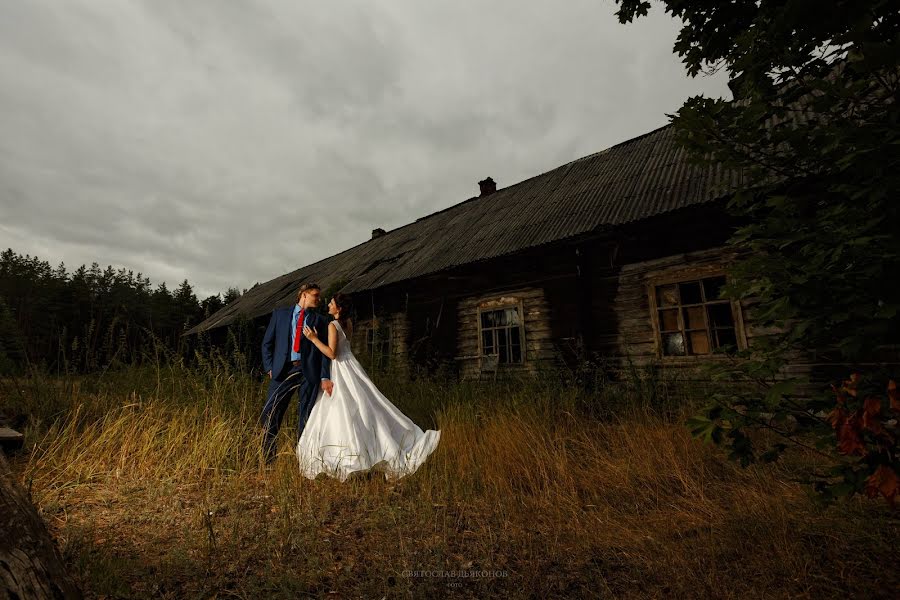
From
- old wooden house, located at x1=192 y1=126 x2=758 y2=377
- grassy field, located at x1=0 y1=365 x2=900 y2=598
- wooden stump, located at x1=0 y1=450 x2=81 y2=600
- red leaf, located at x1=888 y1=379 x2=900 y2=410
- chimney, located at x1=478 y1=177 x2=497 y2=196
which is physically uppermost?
chimney, located at x1=478 y1=177 x2=497 y2=196

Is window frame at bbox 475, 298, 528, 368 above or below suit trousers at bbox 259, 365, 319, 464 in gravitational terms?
above

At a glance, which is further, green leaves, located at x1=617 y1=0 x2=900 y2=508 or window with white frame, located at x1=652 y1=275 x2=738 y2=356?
window with white frame, located at x1=652 y1=275 x2=738 y2=356

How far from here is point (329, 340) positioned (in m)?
3.63

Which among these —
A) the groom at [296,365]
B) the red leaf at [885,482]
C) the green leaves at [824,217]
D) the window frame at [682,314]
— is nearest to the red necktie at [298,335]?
the groom at [296,365]

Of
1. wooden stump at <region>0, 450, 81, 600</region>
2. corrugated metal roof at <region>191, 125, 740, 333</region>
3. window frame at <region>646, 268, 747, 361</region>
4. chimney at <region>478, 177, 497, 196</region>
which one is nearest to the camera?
wooden stump at <region>0, 450, 81, 600</region>

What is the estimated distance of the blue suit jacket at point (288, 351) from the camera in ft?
12.1

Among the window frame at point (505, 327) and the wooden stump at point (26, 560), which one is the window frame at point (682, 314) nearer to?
the window frame at point (505, 327)

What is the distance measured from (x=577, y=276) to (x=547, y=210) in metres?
2.12

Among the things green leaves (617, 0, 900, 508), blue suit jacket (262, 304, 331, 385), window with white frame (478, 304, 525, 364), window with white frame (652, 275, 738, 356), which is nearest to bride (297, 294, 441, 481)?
blue suit jacket (262, 304, 331, 385)

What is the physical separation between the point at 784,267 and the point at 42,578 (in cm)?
267

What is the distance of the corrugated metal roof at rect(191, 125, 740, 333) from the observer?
655 cm

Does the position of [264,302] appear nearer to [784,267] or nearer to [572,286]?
[572,286]

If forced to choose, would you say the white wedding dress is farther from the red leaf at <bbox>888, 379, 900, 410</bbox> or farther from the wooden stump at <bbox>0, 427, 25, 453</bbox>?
the red leaf at <bbox>888, 379, 900, 410</bbox>

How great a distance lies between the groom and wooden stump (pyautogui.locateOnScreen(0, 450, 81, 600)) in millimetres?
2217
